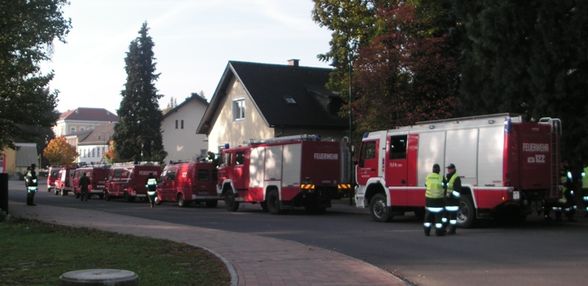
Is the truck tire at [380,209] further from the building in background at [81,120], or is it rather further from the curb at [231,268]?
the building in background at [81,120]

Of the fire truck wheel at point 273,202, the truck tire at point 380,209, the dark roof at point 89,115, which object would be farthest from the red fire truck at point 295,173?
the dark roof at point 89,115

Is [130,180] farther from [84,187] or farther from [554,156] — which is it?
[554,156]

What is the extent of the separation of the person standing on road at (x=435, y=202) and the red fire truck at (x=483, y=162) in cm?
193

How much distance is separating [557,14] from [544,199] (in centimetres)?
665

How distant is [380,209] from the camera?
64.4 feet

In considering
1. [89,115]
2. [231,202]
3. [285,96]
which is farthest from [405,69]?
[89,115]

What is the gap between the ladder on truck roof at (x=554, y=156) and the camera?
55.9ft

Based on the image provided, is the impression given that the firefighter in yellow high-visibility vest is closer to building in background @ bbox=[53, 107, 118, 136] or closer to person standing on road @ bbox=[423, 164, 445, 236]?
person standing on road @ bbox=[423, 164, 445, 236]

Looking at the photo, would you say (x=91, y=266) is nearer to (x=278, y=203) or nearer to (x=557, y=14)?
(x=278, y=203)

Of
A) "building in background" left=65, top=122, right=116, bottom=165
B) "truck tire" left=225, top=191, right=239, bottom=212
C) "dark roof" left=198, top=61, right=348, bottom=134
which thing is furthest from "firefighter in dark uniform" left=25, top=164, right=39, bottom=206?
"building in background" left=65, top=122, right=116, bottom=165

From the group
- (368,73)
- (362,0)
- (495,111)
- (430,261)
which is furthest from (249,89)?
(430,261)

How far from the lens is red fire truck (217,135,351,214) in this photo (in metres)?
23.3

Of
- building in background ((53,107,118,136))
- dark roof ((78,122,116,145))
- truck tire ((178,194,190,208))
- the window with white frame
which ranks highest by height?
building in background ((53,107,118,136))

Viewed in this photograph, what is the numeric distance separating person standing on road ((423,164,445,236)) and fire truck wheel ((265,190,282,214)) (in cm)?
932
